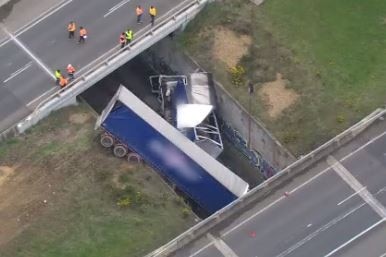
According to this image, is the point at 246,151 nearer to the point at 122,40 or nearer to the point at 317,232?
the point at 317,232

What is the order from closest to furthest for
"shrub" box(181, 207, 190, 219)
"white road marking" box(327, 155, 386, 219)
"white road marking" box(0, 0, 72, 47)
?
"white road marking" box(327, 155, 386, 219)
"shrub" box(181, 207, 190, 219)
"white road marking" box(0, 0, 72, 47)

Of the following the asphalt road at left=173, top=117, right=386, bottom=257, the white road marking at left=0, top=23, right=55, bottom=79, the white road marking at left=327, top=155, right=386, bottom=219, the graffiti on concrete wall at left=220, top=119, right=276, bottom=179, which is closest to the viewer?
the asphalt road at left=173, top=117, right=386, bottom=257

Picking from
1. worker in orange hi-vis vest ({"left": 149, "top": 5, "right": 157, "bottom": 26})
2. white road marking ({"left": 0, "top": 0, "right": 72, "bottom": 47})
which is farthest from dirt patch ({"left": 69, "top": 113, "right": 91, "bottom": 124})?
worker in orange hi-vis vest ({"left": 149, "top": 5, "right": 157, "bottom": 26})

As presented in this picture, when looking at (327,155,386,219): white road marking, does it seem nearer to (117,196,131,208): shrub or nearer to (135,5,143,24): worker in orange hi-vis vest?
(117,196,131,208): shrub

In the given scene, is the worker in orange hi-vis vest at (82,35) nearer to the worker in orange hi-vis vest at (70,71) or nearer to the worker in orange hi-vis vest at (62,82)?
the worker in orange hi-vis vest at (70,71)

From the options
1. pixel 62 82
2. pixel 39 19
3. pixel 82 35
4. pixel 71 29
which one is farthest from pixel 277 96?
pixel 39 19

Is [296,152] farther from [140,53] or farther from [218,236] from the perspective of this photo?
[140,53]

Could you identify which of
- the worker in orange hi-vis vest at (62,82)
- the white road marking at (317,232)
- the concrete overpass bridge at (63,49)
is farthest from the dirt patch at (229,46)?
the white road marking at (317,232)

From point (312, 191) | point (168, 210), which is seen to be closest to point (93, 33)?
point (168, 210)
